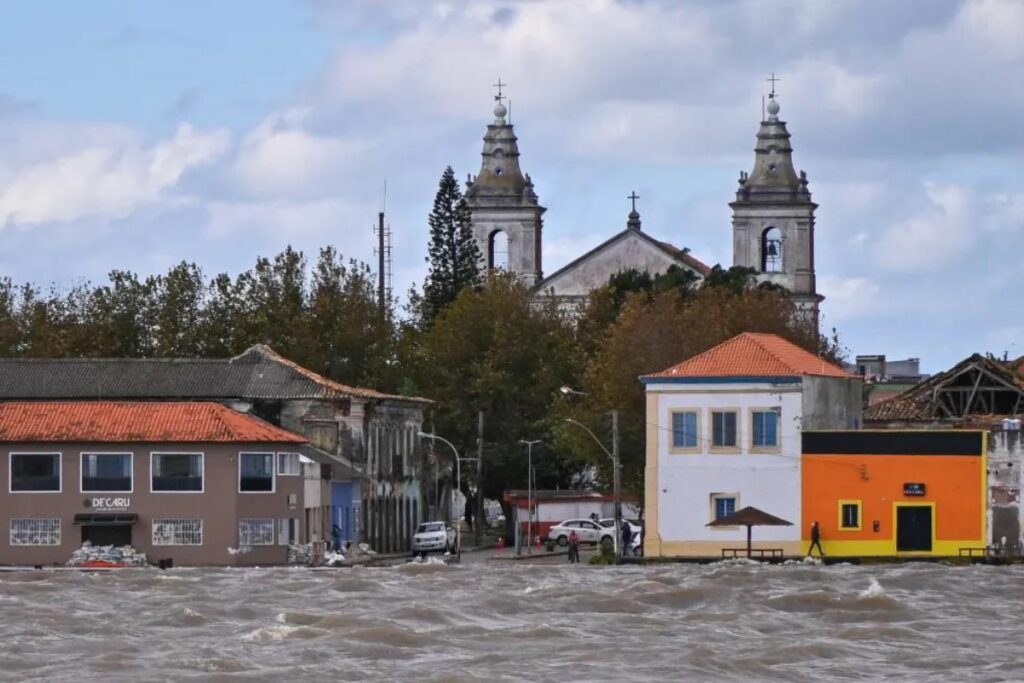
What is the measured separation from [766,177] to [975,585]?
79.0 m

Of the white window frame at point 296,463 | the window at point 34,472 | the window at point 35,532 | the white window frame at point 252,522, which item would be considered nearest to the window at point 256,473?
the white window frame at point 296,463

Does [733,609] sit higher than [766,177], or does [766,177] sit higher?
[766,177]

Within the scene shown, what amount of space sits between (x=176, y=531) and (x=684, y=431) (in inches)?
599

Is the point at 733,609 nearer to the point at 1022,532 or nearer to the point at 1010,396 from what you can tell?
the point at 1022,532

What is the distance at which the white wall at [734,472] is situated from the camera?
81438 mm

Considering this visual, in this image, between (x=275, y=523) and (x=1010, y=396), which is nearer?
(x=275, y=523)

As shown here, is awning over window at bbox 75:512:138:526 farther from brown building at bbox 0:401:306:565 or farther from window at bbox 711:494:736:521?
window at bbox 711:494:736:521

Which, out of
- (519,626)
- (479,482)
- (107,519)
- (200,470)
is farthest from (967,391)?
(519,626)

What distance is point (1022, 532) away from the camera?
81438mm

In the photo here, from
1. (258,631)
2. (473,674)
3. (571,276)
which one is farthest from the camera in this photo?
(571,276)

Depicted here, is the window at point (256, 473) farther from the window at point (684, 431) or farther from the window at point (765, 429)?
the window at point (765, 429)

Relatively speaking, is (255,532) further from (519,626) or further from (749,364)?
(519,626)

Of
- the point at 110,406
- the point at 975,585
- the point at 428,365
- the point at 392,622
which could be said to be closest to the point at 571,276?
the point at 428,365

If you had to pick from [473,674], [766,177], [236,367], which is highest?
[766,177]
